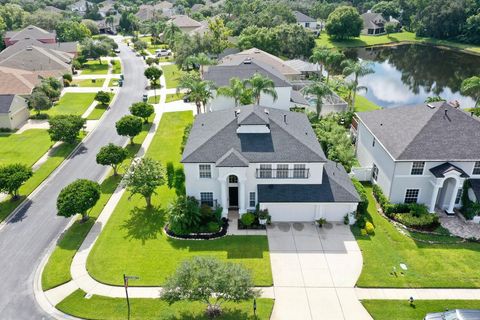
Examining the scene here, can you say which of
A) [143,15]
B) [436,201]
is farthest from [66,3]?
[436,201]

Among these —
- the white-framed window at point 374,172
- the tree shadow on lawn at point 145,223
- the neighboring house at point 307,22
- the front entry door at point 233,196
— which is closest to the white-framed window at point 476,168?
the white-framed window at point 374,172

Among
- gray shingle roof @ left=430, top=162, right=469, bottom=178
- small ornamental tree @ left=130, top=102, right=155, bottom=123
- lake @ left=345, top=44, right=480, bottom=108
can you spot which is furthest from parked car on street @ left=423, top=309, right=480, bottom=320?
lake @ left=345, top=44, right=480, bottom=108

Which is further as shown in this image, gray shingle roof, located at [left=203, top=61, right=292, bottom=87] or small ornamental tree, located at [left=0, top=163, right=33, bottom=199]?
gray shingle roof, located at [left=203, top=61, right=292, bottom=87]

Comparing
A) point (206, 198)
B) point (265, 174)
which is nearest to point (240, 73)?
point (265, 174)

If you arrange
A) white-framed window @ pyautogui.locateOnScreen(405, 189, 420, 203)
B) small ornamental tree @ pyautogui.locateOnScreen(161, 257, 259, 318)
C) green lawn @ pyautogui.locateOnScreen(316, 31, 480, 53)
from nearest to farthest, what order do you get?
small ornamental tree @ pyautogui.locateOnScreen(161, 257, 259, 318)
white-framed window @ pyautogui.locateOnScreen(405, 189, 420, 203)
green lawn @ pyautogui.locateOnScreen(316, 31, 480, 53)

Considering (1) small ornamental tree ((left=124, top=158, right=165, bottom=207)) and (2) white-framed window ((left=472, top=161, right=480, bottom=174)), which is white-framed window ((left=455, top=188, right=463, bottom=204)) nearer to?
(2) white-framed window ((left=472, top=161, right=480, bottom=174))

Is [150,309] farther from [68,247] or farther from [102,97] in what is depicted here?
[102,97]

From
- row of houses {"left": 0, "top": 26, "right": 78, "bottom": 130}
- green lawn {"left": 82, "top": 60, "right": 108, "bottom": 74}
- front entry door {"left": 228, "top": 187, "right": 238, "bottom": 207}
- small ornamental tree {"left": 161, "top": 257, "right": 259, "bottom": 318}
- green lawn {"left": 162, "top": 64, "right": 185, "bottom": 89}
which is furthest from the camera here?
green lawn {"left": 82, "top": 60, "right": 108, "bottom": 74}
